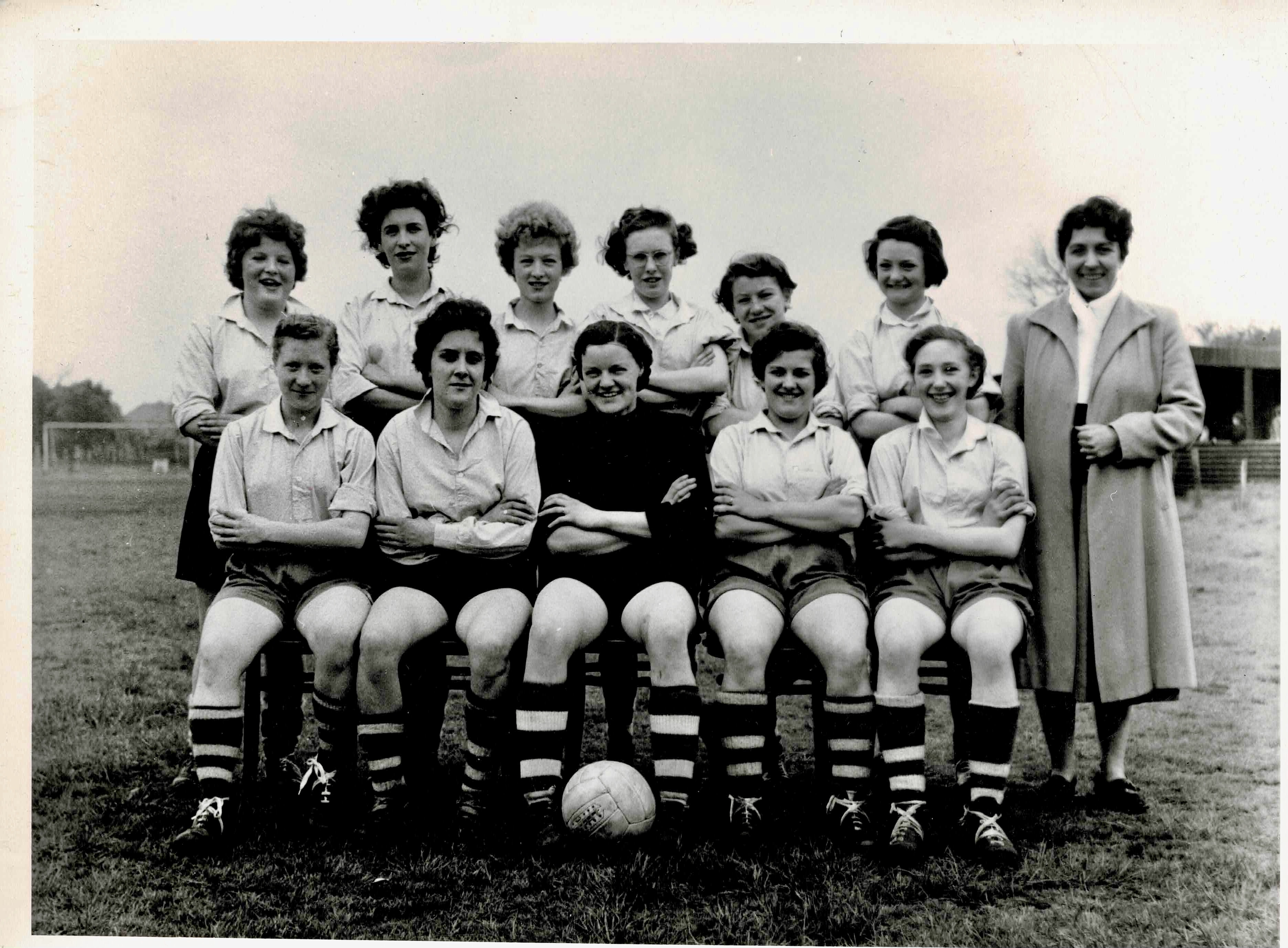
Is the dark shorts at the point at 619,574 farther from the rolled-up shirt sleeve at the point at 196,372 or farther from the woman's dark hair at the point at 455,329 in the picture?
the rolled-up shirt sleeve at the point at 196,372

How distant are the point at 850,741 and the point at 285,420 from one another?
244cm

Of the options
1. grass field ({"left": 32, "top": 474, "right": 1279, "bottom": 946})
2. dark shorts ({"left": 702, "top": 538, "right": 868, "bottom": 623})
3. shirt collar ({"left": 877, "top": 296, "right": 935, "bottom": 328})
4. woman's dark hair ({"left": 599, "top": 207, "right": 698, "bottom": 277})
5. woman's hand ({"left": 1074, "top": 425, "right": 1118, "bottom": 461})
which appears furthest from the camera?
woman's dark hair ({"left": 599, "top": 207, "right": 698, "bottom": 277})

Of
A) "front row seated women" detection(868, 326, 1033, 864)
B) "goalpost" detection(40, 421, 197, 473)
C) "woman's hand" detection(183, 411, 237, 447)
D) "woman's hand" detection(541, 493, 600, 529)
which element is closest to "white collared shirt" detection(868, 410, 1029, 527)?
"front row seated women" detection(868, 326, 1033, 864)

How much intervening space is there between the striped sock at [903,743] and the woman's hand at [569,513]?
123cm

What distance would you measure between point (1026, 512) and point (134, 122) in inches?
157

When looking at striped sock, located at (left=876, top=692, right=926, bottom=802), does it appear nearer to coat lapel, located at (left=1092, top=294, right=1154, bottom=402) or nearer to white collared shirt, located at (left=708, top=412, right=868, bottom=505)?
white collared shirt, located at (left=708, top=412, right=868, bottom=505)

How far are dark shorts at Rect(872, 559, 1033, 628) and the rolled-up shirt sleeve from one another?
285 centimetres

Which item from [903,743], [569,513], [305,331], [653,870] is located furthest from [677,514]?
[305,331]

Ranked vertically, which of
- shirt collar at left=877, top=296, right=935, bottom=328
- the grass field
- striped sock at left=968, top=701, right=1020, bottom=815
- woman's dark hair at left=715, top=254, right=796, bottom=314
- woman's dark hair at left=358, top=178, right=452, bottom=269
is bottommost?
the grass field

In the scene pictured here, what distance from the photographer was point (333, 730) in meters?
3.94

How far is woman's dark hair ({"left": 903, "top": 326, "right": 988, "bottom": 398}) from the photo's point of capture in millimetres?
4168

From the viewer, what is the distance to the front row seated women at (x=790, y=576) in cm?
381

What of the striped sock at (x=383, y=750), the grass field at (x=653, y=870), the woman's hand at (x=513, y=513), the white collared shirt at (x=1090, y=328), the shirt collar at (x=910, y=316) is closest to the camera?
the grass field at (x=653, y=870)

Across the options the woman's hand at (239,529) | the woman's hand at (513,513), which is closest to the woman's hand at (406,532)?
the woman's hand at (513,513)
